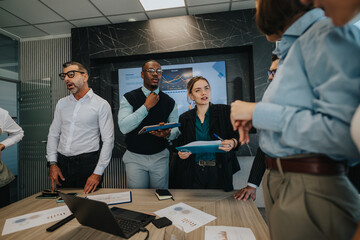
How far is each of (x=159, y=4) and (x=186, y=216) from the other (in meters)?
3.08

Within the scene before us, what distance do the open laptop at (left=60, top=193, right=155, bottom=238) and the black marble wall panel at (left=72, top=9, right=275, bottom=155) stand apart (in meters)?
2.52

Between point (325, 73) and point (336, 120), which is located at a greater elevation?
point (325, 73)

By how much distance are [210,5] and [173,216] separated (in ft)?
10.3

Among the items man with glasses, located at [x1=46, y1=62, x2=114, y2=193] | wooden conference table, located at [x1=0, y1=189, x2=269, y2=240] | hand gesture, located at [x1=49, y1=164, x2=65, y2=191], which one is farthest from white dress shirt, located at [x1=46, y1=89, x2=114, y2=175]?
wooden conference table, located at [x1=0, y1=189, x2=269, y2=240]

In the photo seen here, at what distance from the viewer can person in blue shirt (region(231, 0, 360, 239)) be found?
496 millimetres

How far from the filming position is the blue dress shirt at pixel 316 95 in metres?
0.49

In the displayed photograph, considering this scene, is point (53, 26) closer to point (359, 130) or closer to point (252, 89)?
point (252, 89)

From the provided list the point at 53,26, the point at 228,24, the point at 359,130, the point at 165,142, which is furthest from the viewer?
the point at 53,26

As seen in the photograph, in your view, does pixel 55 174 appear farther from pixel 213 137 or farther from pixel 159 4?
pixel 159 4

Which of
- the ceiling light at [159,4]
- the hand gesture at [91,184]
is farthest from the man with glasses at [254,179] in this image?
the ceiling light at [159,4]

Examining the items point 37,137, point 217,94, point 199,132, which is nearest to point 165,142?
point 199,132

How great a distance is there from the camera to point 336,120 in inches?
19.9

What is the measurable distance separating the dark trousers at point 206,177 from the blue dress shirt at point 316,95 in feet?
3.92

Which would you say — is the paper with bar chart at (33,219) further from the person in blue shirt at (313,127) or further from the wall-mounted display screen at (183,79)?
the wall-mounted display screen at (183,79)
